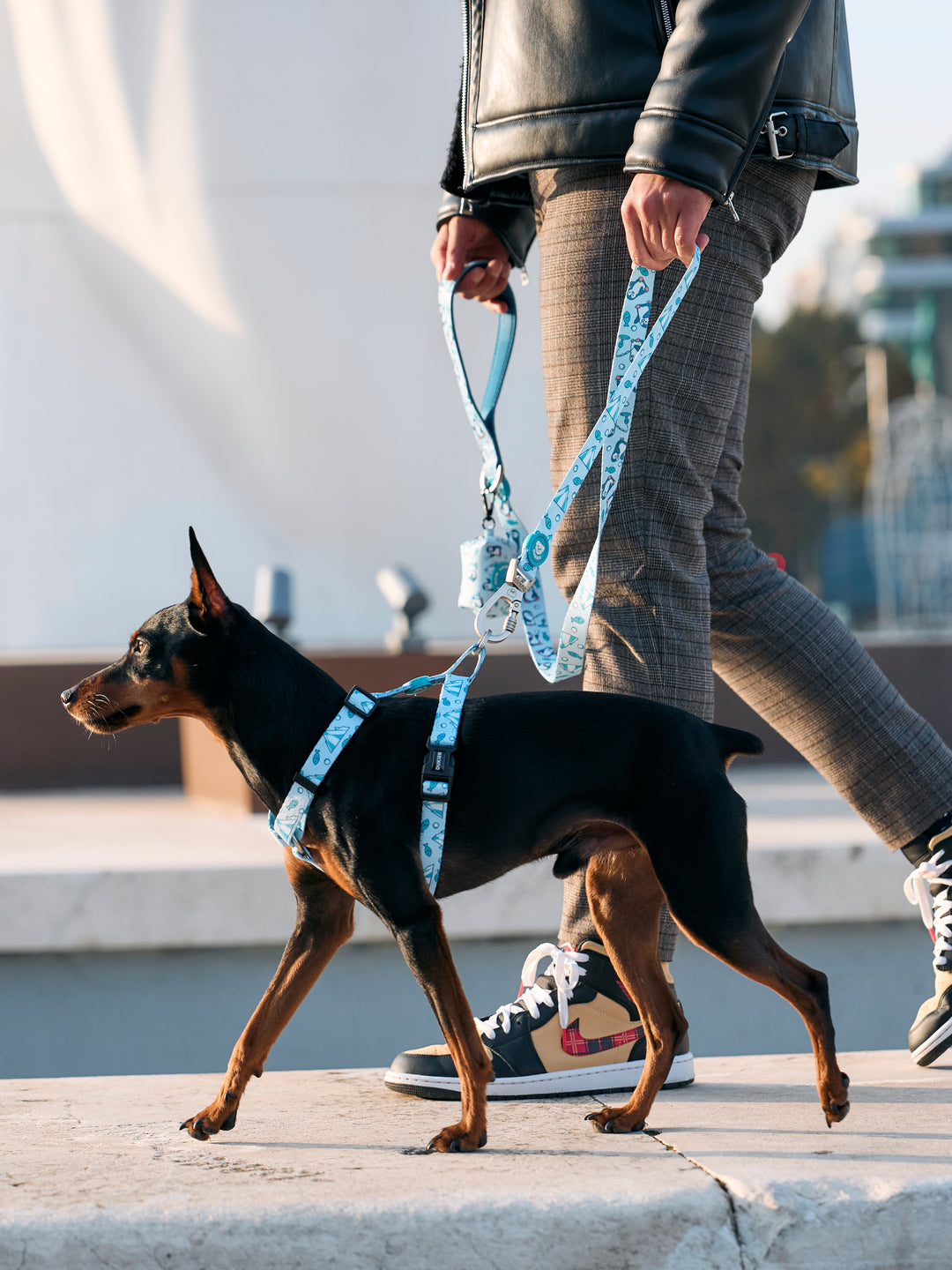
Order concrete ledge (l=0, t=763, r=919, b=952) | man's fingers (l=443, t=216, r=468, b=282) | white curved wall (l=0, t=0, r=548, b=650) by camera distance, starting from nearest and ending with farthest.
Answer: man's fingers (l=443, t=216, r=468, b=282) < concrete ledge (l=0, t=763, r=919, b=952) < white curved wall (l=0, t=0, r=548, b=650)

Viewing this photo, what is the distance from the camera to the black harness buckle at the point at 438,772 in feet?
6.05

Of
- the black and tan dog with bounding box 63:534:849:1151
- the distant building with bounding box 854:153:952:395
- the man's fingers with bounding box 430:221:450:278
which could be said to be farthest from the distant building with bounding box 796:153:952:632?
the black and tan dog with bounding box 63:534:849:1151

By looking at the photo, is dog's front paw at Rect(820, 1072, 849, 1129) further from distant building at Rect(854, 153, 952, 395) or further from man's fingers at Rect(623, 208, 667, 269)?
distant building at Rect(854, 153, 952, 395)

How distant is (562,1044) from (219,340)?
4262mm

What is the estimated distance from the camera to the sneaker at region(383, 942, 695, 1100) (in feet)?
7.14

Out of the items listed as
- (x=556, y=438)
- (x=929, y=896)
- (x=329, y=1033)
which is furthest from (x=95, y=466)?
(x=929, y=896)

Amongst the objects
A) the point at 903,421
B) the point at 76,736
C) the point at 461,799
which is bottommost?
the point at 76,736

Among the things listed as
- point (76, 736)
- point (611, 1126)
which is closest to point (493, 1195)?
point (611, 1126)

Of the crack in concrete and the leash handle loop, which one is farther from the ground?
the leash handle loop

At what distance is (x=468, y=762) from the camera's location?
6.19 feet

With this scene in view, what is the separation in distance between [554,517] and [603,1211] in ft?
3.32

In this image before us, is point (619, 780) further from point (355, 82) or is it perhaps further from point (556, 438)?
point (355, 82)

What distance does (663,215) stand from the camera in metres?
1.96

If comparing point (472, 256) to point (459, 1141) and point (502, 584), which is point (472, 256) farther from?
point (459, 1141)
